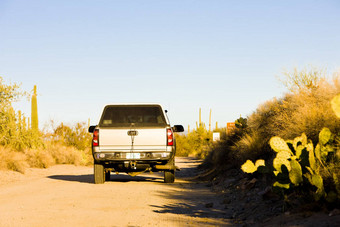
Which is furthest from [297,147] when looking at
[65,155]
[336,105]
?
[65,155]

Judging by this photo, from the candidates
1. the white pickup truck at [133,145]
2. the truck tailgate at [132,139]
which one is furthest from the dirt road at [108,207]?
the truck tailgate at [132,139]

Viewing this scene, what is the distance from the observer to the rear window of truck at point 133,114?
1390cm

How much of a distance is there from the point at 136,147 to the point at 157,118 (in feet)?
5.47

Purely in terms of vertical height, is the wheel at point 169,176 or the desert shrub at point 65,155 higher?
the wheel at point 169,176

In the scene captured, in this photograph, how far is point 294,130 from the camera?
1146 cm

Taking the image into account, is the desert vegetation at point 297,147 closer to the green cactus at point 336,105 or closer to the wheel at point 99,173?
the green cactus at point 336,105

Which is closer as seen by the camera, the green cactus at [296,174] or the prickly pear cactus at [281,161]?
the green cactus at [296,174]

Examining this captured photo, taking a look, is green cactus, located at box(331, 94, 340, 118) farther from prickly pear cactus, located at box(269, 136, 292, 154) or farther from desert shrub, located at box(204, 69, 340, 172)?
desert shrub, located at box(204, 69, 340, 172)

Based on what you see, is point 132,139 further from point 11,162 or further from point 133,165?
point 11,162

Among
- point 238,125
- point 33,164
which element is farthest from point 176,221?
point 33,164

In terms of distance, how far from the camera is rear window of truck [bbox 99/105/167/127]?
1390cm

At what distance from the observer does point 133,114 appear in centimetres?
1430

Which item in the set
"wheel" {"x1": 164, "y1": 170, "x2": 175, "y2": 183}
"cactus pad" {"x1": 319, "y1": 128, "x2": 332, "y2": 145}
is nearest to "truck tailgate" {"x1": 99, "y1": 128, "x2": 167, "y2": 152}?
"wheel" {"x1": 164, "y1": 170, "x2": 175, "y2": 183}

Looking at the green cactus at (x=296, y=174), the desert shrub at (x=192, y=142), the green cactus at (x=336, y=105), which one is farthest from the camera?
the desert shrub at (x=192, y=142)
